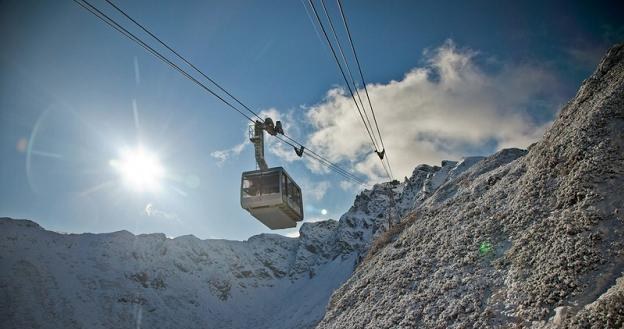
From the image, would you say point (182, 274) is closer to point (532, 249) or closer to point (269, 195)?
point (269, 195)

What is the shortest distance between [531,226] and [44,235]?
429 feet

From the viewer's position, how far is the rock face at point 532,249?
10883 millimetres

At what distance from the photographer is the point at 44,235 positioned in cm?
11081

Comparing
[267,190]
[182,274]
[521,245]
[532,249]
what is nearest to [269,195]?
[267,190]

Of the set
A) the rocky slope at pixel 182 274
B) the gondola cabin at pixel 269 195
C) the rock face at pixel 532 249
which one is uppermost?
the rocky slope at pixel 182 274

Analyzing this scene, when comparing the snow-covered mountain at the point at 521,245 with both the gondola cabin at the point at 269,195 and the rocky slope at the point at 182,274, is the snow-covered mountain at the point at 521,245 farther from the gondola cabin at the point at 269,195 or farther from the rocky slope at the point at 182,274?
the rocky slope at the point at 182,274

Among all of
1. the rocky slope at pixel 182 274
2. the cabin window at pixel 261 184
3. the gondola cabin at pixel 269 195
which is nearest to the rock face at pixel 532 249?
the gondola cabin at pixel 269 195

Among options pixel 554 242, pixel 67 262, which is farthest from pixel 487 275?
pixel 67 262

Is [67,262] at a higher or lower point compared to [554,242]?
higher

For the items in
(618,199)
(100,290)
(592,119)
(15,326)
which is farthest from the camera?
(100,290)

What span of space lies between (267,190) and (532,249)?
42.1 feet

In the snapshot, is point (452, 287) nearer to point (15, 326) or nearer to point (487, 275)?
point (487, 275)

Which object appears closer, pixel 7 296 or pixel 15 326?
pixel 15 326

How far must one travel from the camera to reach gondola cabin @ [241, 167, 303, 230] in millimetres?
20750
